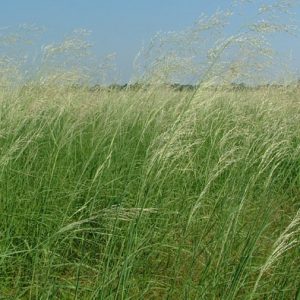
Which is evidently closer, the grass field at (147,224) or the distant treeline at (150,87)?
the grass field at (147,224)

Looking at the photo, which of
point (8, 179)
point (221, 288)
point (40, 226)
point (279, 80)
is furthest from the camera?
point (279, 80)

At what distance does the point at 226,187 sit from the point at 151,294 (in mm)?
574

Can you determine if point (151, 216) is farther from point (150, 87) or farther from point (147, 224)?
point (150, 87)

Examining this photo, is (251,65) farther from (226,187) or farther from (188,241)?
(188,241)

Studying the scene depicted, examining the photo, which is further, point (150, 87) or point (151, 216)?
point (150, 87)

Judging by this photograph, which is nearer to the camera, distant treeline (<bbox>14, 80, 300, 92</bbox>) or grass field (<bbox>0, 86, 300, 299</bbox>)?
grass field (<bbox>0, 86, 300, 299</bbox>)

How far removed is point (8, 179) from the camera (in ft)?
7.23

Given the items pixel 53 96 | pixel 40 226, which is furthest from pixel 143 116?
pixel 40 226

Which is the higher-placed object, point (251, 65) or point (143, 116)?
point (251, 65)

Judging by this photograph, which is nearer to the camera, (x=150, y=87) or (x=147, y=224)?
(x=147, y=224)

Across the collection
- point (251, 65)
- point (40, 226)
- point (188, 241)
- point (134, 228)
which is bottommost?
point (188, 241)

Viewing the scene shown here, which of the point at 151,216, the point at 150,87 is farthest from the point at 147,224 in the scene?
the point at 150,87

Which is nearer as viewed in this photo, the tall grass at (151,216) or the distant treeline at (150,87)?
the tall grass at (151,216)

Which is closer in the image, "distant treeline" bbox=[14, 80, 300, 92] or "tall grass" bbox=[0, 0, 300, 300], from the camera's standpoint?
"tall grass" bbox=[0, 0, 300, 300]
